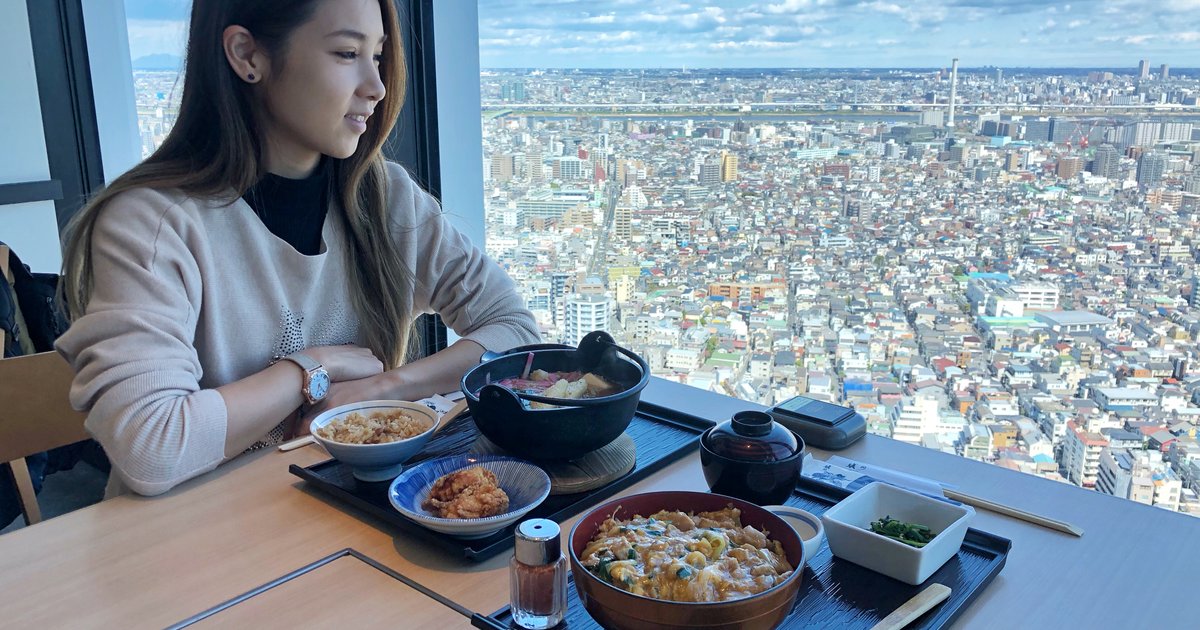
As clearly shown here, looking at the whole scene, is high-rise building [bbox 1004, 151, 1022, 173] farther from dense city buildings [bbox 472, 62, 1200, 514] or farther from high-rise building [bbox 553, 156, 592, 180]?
high-rise building [bbox 553, 156, 592, 180]

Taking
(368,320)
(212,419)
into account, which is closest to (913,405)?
(368,320)

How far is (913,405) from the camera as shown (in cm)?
179

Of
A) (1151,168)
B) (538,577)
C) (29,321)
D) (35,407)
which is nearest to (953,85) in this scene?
(1151,168)

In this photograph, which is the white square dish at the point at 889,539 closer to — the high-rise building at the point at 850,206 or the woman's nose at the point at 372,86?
the woman's nose at the point at 372,86

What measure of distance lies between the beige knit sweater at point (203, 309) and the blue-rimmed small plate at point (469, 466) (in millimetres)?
374

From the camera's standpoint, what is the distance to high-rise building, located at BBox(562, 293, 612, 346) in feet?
8.02

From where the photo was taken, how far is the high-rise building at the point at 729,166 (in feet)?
7.53

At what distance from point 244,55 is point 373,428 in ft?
2.46

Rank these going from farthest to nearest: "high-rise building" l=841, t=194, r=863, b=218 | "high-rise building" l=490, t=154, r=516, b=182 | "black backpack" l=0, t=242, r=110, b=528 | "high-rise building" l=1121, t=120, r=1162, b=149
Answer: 1. "high-rise building" l=490, t=154, r=516, b=182
2. "black backpack" l=0, t=242, r=110, b=528
3. "high-rise building" l=841, t=194, r=863, b=218
4. "high-rise building" l=1121, t=120, r=1162, b=149

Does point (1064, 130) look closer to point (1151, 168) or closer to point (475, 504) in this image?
point (1151, 168)

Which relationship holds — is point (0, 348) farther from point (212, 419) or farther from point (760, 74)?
point (760, 74)

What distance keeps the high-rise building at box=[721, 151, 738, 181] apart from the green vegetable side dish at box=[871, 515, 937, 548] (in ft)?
4.71

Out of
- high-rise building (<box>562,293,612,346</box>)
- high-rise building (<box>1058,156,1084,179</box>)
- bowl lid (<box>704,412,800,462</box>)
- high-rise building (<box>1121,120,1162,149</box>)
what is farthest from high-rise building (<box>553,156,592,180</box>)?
bowl lid (<box>704,412,800,462</box>)

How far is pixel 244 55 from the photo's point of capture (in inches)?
59.2
